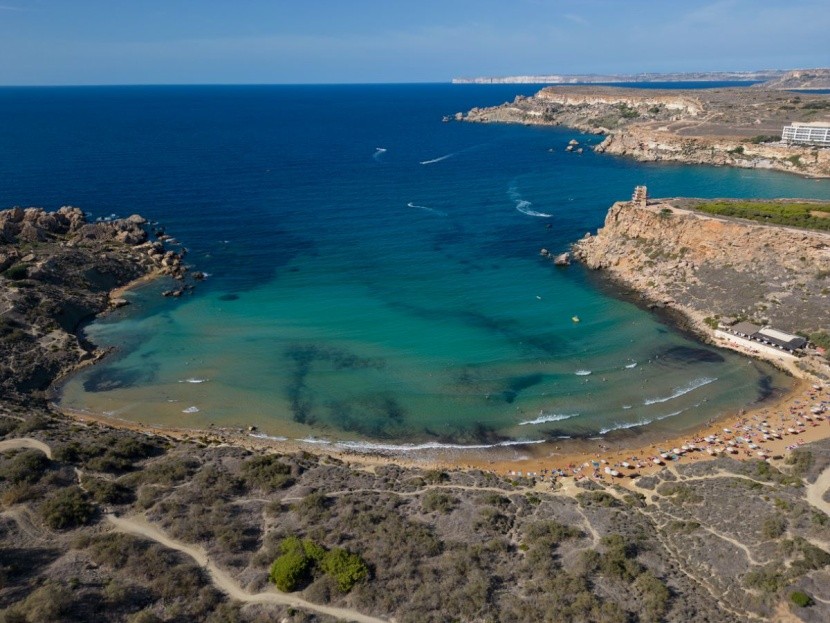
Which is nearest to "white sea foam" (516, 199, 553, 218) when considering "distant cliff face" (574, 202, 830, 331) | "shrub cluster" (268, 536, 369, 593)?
"distant cliff face" (574, 202, 830, 331)

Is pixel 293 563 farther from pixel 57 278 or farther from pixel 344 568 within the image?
pixel 57 278

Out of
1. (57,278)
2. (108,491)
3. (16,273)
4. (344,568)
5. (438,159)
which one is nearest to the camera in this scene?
(344,568)

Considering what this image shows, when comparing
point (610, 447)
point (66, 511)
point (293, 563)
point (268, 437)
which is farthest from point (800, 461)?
point (66, 511)

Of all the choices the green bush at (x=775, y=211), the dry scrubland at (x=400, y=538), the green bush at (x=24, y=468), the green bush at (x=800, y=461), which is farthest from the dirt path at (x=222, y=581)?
the green bush at (x=775, y=211)

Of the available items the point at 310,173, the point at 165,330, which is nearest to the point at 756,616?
the point at 165,330

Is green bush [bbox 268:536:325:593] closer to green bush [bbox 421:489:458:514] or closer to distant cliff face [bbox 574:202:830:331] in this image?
green bush [bbox 421:489:458:514]

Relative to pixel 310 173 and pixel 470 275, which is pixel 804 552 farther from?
pixel 310 173
